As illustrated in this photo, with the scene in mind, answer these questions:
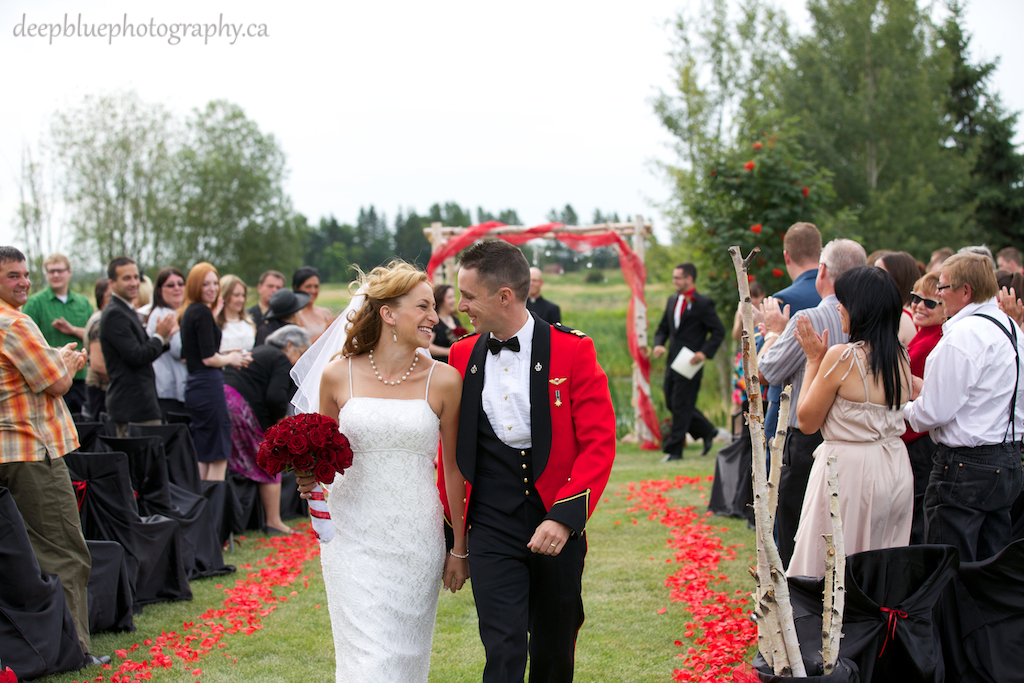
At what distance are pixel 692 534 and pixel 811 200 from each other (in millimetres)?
5306

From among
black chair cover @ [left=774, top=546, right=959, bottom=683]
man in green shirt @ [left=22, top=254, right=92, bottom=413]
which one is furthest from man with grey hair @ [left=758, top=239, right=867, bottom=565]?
man in green shirt @ [left=22, top=254, right=92, bottom=413]

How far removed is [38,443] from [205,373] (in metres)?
2.37

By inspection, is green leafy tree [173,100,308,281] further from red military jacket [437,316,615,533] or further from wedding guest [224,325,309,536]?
red military jacket [437,316,615,533]

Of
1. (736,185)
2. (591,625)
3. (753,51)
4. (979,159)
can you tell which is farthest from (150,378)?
(979,159)

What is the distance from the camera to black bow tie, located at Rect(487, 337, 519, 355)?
2982 mm

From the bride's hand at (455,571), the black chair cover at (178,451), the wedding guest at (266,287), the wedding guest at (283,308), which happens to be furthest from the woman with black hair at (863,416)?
the wedding guest at (266,287)

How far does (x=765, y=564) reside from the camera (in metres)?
2.55

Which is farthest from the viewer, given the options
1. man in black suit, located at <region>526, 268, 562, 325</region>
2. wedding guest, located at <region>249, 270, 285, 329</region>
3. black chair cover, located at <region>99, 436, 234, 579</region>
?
man in black suit, located at <region>526, 268, 562, 325</region>

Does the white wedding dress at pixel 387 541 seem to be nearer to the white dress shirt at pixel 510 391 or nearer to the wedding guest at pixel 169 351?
the white dress shirt at pixel 510 391

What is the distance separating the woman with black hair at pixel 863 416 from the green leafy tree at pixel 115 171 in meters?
29.8

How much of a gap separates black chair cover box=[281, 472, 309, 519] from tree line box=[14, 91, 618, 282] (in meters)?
10.1

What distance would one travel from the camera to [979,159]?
23875 millimetres

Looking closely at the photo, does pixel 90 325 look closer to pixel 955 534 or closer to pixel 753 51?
pixel 955 534

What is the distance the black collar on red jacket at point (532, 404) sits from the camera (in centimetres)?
289
